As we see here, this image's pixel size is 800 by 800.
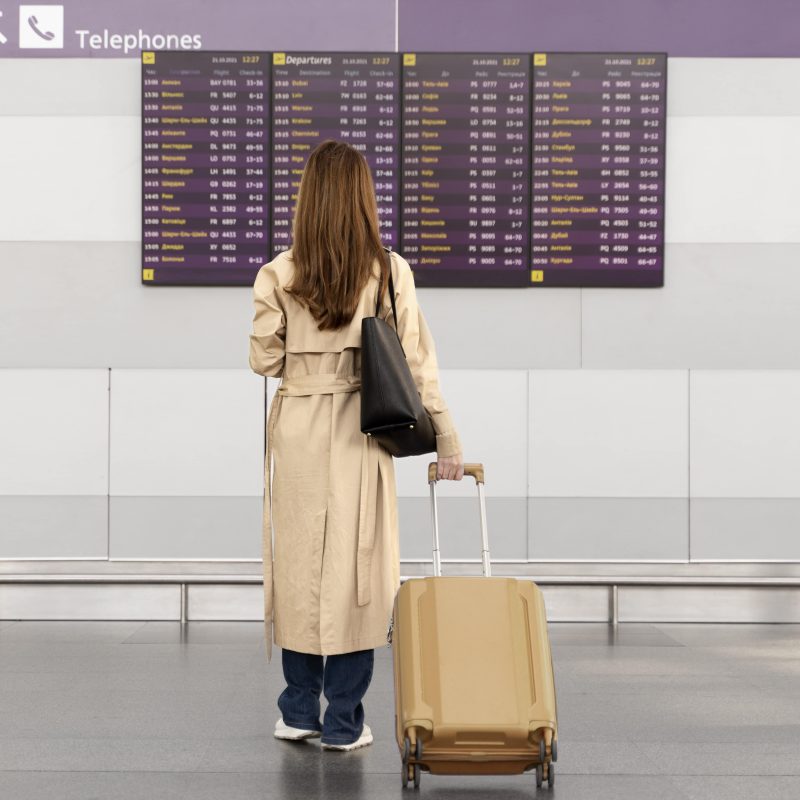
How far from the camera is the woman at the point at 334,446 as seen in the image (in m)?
3.44

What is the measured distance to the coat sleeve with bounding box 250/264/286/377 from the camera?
11.6 ft

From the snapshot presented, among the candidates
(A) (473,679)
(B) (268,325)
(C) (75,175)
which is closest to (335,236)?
(B) (268,325)

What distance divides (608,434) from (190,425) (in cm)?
213

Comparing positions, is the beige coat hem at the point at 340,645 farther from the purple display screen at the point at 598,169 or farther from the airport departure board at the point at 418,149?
the purple display screen at the point at 598,169

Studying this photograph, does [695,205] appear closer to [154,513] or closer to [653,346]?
[653,346]

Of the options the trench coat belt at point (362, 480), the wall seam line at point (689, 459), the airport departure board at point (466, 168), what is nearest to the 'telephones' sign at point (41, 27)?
the airport departure board at point (466, 168)

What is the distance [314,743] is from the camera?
3609mm

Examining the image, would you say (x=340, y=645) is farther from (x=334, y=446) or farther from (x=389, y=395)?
(x=389, y=395)

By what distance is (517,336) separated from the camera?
19.8ft

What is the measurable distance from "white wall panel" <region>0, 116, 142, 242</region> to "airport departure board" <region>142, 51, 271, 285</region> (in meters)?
0.10

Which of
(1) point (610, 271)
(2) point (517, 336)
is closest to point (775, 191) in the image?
(1) point (610, 271)

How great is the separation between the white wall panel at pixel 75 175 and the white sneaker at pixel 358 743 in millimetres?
3281

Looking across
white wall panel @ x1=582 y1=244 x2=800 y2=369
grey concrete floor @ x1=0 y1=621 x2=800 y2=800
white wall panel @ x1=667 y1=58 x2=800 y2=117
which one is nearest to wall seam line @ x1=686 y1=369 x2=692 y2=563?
white wall panel @ x1=582 y1=244 x2=800 y2=369

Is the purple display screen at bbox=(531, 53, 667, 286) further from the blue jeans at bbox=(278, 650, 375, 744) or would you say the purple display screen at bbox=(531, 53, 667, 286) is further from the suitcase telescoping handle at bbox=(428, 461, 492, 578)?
the blue jeans at bbox=(278, 650, 375, 744)
